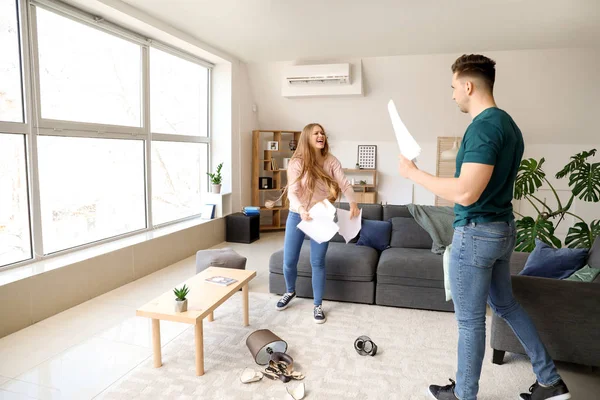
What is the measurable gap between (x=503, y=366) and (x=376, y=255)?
4.37ft

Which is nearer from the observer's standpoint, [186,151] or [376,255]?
[376,255]

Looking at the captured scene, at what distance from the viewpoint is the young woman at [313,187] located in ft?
9.69

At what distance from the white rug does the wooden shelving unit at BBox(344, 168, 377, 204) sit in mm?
3490

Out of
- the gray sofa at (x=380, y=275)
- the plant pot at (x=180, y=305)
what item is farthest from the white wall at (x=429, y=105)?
the plant pot at (x=180, y=305)

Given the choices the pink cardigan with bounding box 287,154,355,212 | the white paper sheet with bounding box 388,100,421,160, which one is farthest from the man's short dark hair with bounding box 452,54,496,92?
the pink cardigan with bounding box 287,154,355,212

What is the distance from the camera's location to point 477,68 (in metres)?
1.68

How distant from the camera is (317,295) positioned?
310 centimetres

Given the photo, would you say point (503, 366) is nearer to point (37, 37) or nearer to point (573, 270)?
point (573, 270)

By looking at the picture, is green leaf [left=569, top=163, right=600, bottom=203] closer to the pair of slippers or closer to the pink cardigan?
the pink cardigan

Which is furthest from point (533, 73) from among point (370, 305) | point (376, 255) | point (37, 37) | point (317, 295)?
point (37, 37)

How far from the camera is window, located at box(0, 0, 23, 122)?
3047 millimetres

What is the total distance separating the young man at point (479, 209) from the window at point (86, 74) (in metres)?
3.10

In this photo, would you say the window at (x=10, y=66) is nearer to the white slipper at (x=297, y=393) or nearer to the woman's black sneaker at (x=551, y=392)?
the white slipper at (x=297, y=393)

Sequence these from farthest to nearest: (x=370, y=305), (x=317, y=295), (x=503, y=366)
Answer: (x=370, y=305) < (x=317, y=295) < (x=503, y=366)
